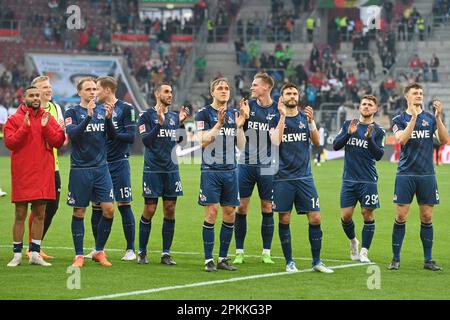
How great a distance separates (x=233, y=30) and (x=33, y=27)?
944 centimetres

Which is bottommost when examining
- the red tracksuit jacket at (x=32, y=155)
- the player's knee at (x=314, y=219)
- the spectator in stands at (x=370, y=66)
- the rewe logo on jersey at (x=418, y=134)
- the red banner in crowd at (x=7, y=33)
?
the player's knee at (x=314, y=219)

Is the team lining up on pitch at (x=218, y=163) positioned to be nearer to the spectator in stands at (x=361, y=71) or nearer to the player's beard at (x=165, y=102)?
the player's beard at (x=165, y=102)

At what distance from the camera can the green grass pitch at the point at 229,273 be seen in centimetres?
1146

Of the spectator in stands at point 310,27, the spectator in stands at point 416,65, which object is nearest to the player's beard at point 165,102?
the spectator in stands at point 416,65

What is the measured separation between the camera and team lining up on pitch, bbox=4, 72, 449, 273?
13.3 m

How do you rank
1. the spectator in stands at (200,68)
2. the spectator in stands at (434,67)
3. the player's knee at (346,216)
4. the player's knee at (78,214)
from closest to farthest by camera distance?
the player's knee at (78,214) → the player's knee at (346,216) → the spectator in stands at (434,67) → the spectator in stands at (200,68)

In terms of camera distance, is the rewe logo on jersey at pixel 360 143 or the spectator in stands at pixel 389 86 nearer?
the rewe logo on jersey at pixel 360 143

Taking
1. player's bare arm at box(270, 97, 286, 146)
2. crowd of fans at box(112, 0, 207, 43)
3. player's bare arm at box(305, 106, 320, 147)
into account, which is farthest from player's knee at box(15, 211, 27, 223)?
crowd of fans at box(112, 0, 207, 43)

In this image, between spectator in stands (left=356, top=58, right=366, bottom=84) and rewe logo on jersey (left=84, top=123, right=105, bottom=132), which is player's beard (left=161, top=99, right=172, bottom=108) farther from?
spectator in stands (left=356, top=58, right=366, bottom=84)

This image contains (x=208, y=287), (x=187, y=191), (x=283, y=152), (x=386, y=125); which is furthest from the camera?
(x=386, y=125)

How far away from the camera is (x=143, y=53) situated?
1951 inches

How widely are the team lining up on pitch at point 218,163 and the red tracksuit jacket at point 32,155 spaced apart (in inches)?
0.5

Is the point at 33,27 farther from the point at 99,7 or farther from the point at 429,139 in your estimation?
the point at 429,139
